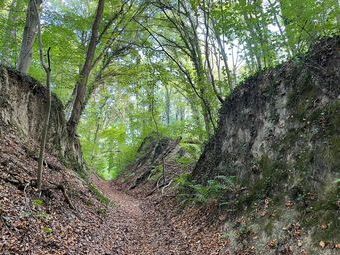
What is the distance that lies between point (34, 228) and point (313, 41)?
8.15 meters

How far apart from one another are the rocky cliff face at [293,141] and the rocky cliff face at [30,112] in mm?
6604

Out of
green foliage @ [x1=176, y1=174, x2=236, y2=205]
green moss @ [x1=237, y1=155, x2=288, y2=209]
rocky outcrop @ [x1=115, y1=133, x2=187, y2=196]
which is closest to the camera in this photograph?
green moss @ [x1=237, y1=155, x2=288, y2=209]

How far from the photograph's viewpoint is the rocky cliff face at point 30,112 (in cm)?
1056

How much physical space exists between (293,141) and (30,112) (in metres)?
8.97

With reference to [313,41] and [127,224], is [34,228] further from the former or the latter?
[313,41]

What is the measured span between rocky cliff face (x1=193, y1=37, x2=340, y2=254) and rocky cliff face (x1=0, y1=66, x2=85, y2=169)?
21.7 ft

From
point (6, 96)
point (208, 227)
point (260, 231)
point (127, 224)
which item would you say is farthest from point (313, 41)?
point (6, 96)

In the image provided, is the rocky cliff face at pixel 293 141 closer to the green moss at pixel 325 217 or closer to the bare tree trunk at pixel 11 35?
the green moss at pixel 325 217

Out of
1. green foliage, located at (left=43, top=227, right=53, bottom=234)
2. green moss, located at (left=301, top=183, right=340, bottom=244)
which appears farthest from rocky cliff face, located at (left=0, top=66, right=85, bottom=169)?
green moss, located at (left=301, top=183, right=340, bottom=244)

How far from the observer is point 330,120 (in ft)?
23.9

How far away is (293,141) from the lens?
811 centimetres

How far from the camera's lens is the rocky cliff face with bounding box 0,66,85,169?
10.6 m

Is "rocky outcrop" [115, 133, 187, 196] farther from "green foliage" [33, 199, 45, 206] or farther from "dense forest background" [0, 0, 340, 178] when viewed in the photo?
"green foliage" [33, 199, 45, 206]

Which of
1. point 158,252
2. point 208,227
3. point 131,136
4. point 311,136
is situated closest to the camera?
point 311,136
